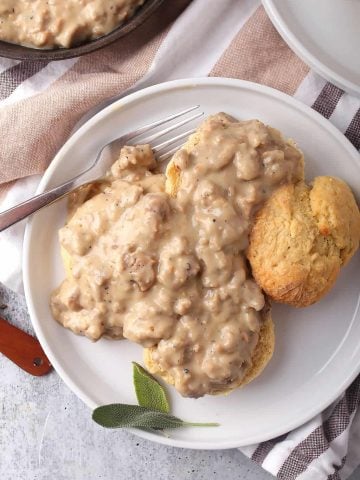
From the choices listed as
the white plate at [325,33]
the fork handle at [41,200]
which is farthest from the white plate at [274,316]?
the white plate at [325,33]

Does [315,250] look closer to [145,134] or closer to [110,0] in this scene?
[145,134]

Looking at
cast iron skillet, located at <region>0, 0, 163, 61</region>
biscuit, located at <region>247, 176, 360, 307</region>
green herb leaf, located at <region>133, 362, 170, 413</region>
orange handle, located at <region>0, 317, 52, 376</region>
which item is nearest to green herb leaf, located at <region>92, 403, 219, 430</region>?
green herb leaf, located at <region>133, 362, 170, 413</region>

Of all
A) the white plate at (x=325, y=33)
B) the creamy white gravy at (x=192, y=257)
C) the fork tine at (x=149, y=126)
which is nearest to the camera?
the creamy white gravy at (x=192, y=257)

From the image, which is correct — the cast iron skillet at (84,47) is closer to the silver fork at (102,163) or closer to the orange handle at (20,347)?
the silver fork at (102,163)

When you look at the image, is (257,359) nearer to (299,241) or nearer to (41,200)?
Answer: (299,241)

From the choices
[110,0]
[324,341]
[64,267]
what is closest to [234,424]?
[324,341]

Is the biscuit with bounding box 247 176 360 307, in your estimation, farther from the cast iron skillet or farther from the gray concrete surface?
the gray concrete surface
